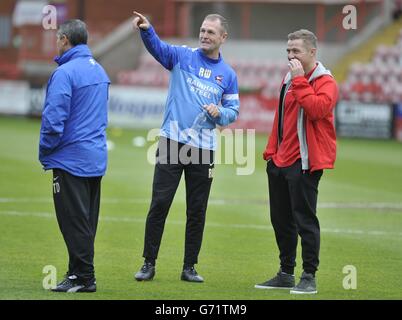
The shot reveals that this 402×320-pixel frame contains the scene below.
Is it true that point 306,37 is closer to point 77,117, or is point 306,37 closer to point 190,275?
point 77,117

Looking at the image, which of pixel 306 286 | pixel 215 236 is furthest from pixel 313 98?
pixel 215 236

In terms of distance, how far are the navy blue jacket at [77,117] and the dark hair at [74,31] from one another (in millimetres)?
67

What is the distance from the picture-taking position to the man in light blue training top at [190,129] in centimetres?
1020

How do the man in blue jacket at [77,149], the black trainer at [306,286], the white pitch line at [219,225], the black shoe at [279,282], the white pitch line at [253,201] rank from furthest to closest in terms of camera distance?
the white pitch line at [253,201]
the white pitch line at [219,225]
the black shoe at [279,282]
the black trainer at [306,286]
the man in blue jacket at [77,149]

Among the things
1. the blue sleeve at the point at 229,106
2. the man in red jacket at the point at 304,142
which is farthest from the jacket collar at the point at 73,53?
the man in red jacket at the point at 304,142

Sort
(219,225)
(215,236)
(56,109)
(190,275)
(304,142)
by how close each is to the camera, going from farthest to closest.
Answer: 1. (219,225)
2. (215,236)
3. (190,275)
4. (304,142)
5. (56,109)

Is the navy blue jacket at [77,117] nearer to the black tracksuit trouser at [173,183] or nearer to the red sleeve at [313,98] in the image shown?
the black tracksuit trouser at [173,183]

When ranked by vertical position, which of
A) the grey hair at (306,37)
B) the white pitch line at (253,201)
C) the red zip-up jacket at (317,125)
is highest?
the grey hair at (306,37)

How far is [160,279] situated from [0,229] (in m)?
3.56

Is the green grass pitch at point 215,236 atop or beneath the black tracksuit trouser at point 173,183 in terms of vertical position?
beneath

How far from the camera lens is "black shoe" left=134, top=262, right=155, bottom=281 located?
10.1 m

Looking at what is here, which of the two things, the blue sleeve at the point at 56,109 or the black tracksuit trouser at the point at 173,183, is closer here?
the blue sleeve at the point at 56,109

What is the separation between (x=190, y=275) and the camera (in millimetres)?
10227

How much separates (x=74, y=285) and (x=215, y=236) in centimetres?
411
